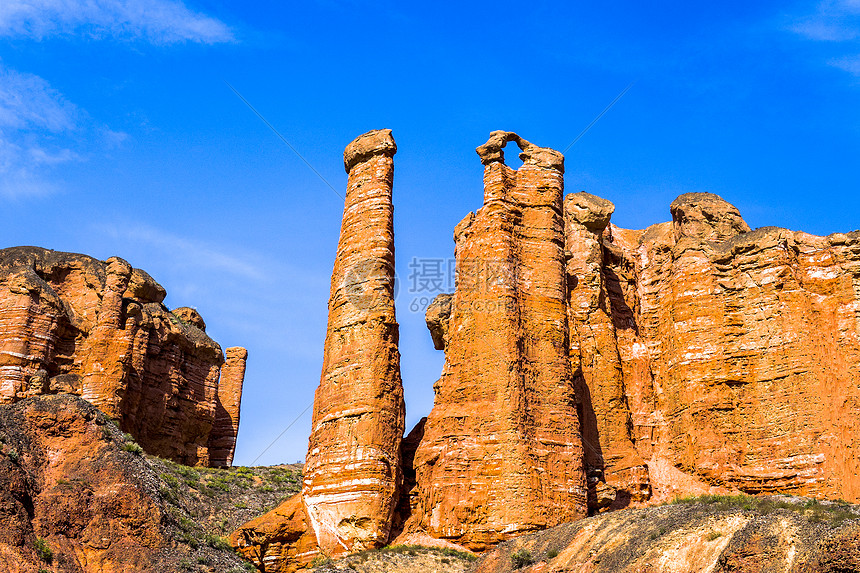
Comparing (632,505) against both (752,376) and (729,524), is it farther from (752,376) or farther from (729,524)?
(729,524)

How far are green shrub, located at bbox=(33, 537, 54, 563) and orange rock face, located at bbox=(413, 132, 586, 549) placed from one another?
40.3 feet

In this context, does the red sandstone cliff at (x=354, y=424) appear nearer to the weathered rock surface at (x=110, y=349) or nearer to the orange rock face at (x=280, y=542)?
Answer: the orange rock face at (x=280, y=542)

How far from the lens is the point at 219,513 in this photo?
43.8 metres

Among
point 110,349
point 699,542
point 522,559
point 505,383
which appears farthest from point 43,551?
point 110,349

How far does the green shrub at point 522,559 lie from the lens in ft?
92.2

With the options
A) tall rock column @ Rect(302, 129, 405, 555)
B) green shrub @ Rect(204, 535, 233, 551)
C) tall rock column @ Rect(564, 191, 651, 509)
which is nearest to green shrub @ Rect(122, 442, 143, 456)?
green shrub @ Rect(204, 535, 233, 551)

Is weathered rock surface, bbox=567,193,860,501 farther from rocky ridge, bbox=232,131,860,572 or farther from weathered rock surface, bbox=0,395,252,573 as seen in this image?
weathered rock surface, bbox=0,395,252,573

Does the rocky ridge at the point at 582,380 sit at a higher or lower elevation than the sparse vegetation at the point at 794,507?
higher

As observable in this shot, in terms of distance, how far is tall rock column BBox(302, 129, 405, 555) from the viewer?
1361 inches

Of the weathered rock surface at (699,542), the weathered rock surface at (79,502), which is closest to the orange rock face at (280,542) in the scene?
the weathered rock surface at (79,502)

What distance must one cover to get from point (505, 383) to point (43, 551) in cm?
1589

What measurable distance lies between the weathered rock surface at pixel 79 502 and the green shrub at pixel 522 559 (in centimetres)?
1053

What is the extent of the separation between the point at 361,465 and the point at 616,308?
1392 cm

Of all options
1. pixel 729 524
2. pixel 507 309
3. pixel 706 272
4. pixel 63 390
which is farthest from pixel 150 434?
pixel 729 524
